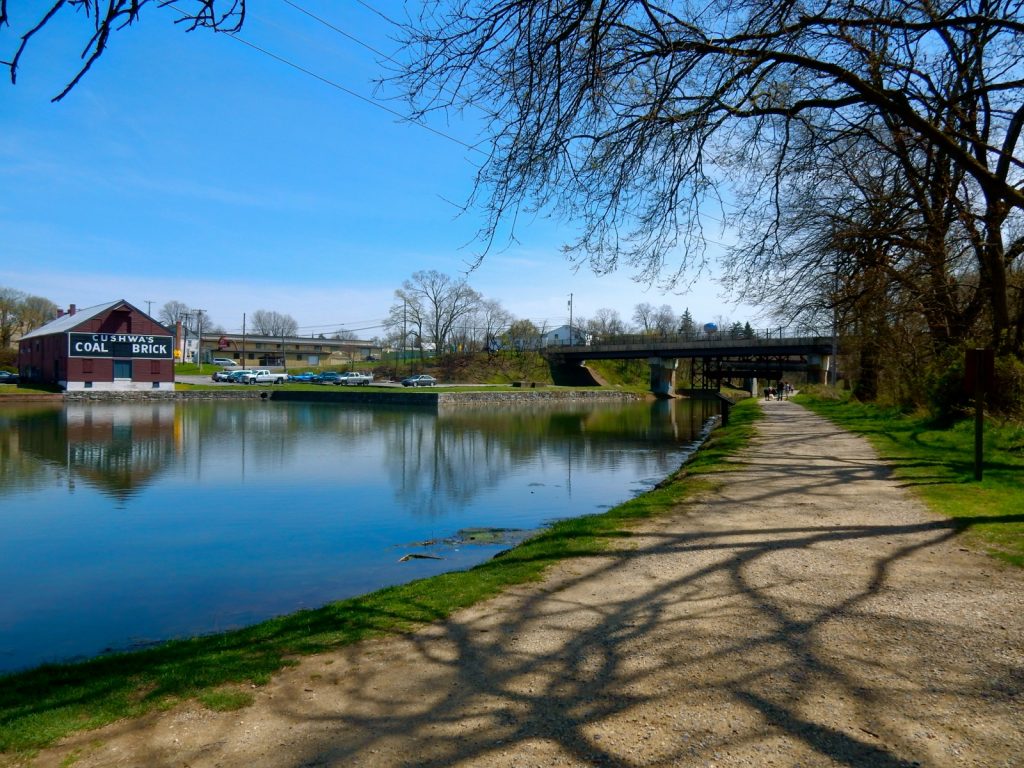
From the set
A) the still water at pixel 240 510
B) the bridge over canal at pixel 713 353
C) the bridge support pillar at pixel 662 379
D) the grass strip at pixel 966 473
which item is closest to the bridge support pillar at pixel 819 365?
the bridge over canal at pixel 713 353

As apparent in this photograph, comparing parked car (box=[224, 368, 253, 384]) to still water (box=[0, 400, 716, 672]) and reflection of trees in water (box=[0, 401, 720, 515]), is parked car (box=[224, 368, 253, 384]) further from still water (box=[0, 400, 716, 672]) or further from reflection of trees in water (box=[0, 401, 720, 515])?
still water (box=[0, 400, 716, 672])

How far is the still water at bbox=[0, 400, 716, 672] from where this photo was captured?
956 centimetres

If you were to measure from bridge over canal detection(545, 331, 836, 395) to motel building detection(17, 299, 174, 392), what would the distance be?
45.7 meters

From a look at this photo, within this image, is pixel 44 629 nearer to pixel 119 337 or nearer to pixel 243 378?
pixel 119 337

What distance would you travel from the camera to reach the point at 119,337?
197 feet

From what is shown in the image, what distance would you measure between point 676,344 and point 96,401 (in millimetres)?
53026

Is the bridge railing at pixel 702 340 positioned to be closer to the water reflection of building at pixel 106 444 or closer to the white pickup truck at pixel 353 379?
the white pickup truck at pixel 353 379

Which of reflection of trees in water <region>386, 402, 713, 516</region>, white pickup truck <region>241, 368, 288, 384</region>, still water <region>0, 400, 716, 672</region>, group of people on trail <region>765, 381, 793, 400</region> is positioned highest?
white pickup truck <region>241, 368, 288, 384</region>

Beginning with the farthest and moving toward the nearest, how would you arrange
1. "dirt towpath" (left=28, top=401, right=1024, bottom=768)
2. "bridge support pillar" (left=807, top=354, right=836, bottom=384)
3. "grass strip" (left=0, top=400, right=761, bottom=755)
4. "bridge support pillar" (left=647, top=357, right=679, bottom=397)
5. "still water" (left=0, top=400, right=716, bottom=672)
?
"bridge support pillar" (left=647, top=357, right=679, bottom=397)
"bridge support pillar" (left=807, top=354, right=836, bottom=384)
"still water" (left=0, top=400, right=716, bottom=672)
"grass strip" (left=0, top=400, right=761, bottom=755)
"dirt towpath" (left=28, top=401, right=1024, bottom=768)

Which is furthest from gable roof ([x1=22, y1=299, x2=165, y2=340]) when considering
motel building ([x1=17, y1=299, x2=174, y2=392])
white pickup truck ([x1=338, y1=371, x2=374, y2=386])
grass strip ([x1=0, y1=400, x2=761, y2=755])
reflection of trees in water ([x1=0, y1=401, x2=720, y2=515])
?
grass strip ([x1=0, y1=400, x2=761, y2=755])

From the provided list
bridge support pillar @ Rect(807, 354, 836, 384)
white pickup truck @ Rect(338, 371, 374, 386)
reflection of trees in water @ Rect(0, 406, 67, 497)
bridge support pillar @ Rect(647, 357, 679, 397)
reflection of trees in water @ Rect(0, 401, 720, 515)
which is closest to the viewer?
reflection of trees in water @ Rect(0, 406, 67, 497)

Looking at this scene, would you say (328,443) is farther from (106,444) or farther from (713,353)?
(713,353)

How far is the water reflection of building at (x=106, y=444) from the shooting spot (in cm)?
2073

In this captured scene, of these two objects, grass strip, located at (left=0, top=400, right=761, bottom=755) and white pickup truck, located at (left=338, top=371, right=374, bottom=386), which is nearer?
grass strip, located at (left=0, top=400, right=761, bottom=755)
